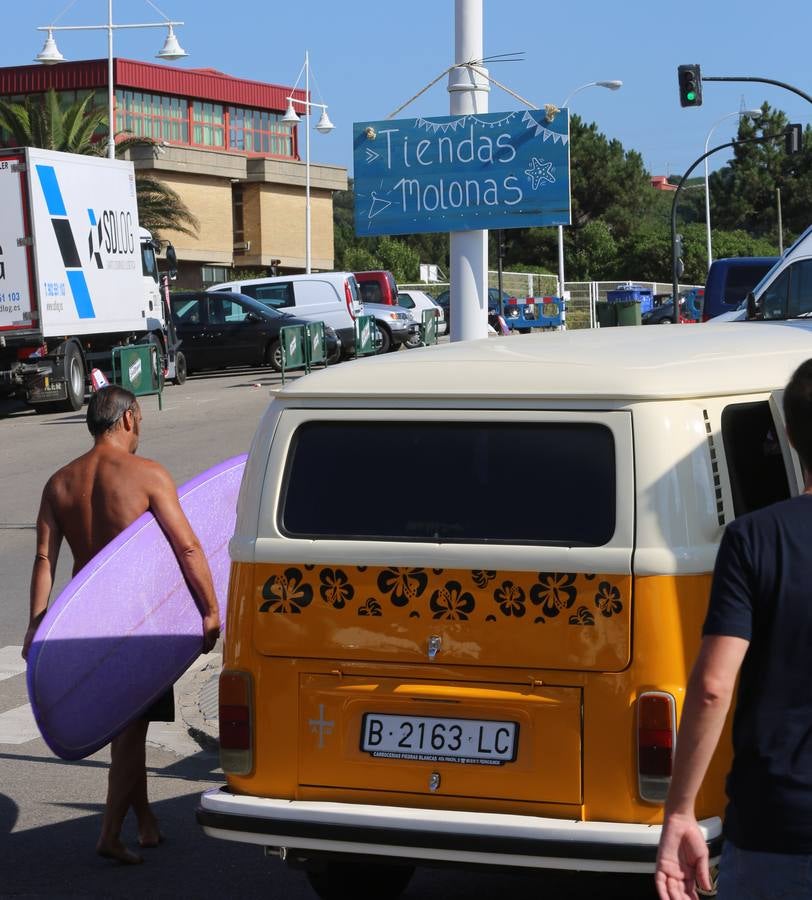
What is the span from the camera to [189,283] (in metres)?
71.9

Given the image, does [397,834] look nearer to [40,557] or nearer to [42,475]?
[40,557]

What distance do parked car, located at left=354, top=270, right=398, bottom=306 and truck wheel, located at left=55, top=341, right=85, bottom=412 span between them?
16.2 metres

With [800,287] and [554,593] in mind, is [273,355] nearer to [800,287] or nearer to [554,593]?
[800,287]

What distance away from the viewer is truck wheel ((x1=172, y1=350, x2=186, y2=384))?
28719 millimetres

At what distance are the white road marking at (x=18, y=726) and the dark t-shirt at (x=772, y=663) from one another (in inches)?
209

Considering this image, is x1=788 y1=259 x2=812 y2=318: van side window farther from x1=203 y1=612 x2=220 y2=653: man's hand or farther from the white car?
the white car

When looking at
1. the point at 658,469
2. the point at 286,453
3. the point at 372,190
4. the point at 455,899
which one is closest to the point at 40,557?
the point at 286,453

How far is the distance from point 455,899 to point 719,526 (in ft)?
5.64

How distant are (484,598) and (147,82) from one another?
74.5 meters

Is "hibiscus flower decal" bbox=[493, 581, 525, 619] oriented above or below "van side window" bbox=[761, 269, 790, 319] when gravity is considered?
below

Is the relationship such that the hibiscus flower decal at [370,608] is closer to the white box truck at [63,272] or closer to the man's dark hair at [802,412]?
the man's dark hair at [802,412]

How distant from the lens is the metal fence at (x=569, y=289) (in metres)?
59.3

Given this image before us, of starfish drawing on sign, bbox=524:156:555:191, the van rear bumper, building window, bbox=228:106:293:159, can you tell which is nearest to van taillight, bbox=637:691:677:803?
the van rear bumper

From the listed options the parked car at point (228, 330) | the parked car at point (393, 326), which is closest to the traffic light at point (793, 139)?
the parked car at point (393, 326)
